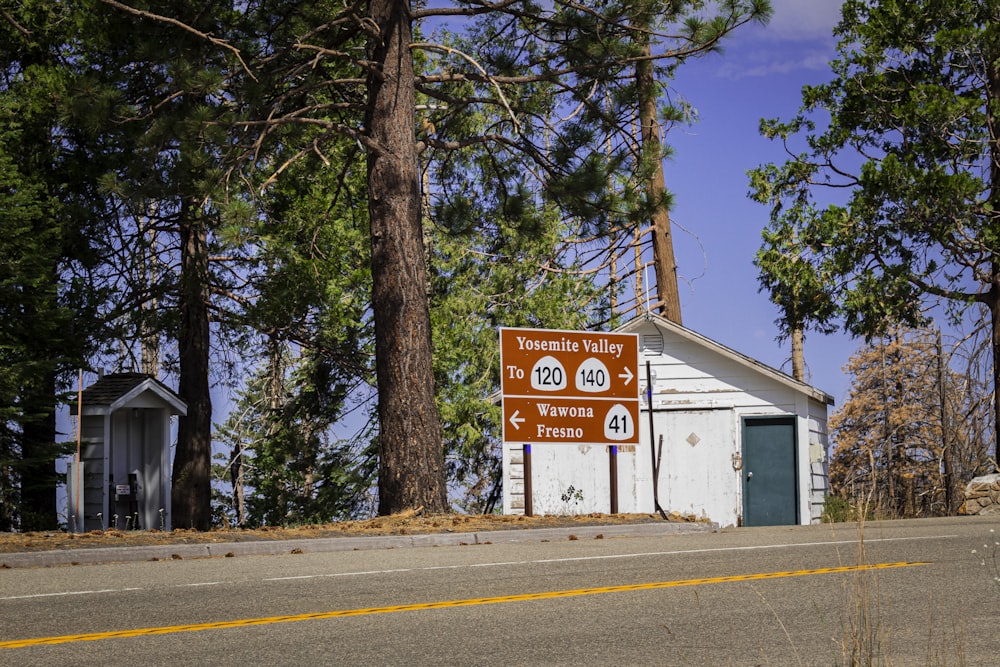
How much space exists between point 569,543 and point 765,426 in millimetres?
13205

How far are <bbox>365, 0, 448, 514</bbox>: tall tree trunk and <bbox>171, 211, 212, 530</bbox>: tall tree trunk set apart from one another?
7.31 metres

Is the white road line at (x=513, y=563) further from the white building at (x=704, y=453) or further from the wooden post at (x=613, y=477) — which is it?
the white building at (x=704, y=453)

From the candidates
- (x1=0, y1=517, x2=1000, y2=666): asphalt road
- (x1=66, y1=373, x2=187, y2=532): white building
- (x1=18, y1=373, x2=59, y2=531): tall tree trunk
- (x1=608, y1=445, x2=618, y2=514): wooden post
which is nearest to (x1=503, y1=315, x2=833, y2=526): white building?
(x1=608, y1=445, x2=618, y2=514): wooden post

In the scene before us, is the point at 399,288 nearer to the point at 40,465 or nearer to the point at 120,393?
the point at 120,393

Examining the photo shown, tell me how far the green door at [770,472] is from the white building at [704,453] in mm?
23

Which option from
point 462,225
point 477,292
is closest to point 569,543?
point 462,225

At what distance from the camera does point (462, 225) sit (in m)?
23.6

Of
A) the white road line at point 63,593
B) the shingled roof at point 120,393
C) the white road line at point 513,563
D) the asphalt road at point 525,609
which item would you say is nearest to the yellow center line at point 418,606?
the asphalt road at point 525,609

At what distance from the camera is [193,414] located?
2536cm

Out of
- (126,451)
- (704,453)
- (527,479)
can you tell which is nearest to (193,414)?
(126,451)

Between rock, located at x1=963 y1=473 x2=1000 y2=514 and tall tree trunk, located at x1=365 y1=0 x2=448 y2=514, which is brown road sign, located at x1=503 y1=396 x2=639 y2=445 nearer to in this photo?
tall tree trunk, located at x1=365 y1=0 x2=448 y2=514

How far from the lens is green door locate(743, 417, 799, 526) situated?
87.5 ft

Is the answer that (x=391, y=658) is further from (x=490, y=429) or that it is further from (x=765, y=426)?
(x=490, y=429)

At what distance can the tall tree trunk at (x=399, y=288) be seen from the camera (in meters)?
17.8
